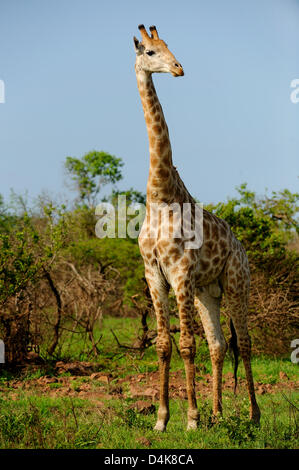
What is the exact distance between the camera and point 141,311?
418 inches

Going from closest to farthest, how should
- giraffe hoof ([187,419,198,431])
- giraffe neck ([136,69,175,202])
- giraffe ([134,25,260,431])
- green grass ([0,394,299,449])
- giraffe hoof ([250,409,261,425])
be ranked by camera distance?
green grass ([0,394,299,449])
giraffe hoof ([187,419,198,431])
giraffe ([134,25,260,431])
giraffe neck ([136,69,175,202])
giraffe hoof ([250,409,261,425])

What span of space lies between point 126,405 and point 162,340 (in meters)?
0.90

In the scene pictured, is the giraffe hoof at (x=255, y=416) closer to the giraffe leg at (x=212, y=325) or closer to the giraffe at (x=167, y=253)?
the giraffe at (x=167, y=253)

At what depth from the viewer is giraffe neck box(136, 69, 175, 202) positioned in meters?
5.45

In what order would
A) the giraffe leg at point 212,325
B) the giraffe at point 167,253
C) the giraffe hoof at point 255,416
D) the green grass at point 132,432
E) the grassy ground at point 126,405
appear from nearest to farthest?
the green grass at point 132,432 → the grassy ground at point 126,405 → the giraffe at point 167,253 → the giraffe hoof at point 255,416 → the giraffe leg at point 212,325

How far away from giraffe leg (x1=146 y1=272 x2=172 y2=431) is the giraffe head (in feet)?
6.52

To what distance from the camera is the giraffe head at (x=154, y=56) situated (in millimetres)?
5172

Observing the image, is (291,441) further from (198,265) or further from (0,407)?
(0,407)

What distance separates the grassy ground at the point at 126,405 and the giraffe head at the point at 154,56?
3297 mm

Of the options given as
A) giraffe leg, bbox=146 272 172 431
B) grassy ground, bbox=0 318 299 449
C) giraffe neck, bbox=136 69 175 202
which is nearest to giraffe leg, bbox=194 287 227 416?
grassy ground, bbox=0 318 299 449

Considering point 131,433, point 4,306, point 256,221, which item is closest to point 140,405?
point 131,433

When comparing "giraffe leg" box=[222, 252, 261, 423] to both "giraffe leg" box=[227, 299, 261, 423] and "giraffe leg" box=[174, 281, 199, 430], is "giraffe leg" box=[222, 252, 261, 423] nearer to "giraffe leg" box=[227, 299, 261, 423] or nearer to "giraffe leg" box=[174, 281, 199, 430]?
"giraffe leg" box=[227, 299, 261, 423]

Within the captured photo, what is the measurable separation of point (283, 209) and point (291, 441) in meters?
7.75

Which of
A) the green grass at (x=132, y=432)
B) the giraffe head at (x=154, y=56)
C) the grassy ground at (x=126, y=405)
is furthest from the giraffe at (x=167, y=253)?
the grassy ground at (x=126, y=405)
